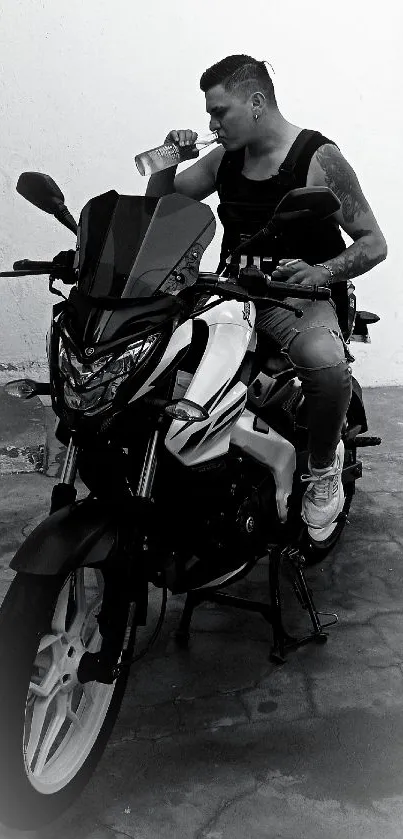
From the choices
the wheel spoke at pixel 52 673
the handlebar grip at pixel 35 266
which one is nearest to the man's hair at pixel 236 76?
the handlebar grip at pixel 35 266

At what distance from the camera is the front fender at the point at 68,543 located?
1979 mm

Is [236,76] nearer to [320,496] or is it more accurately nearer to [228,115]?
[228,115]

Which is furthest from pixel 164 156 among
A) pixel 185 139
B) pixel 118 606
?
pixel 118 606

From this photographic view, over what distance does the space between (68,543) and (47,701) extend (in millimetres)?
446

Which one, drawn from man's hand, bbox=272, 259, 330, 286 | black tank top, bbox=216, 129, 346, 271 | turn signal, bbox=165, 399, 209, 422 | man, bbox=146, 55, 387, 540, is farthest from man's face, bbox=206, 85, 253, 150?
turn signal, bbox=165, 399, 209, 422

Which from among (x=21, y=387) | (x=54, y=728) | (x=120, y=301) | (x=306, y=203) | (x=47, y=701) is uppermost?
(x=306, y=203)

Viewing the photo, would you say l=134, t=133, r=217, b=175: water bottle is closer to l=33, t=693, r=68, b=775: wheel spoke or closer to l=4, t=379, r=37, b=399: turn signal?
l=4, t=379, r=37, b=399: turn signal

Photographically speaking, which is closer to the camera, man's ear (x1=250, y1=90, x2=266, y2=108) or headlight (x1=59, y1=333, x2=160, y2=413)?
headlight (x1=59, y1=333, x2=160, y2=413)

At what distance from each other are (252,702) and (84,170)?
317 centimetres

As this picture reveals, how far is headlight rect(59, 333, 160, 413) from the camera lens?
6.30ft

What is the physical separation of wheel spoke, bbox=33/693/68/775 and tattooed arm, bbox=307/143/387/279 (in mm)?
1441

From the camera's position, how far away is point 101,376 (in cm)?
192

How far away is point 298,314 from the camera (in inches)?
84.7

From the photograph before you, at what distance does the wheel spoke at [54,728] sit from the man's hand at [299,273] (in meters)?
1.18
